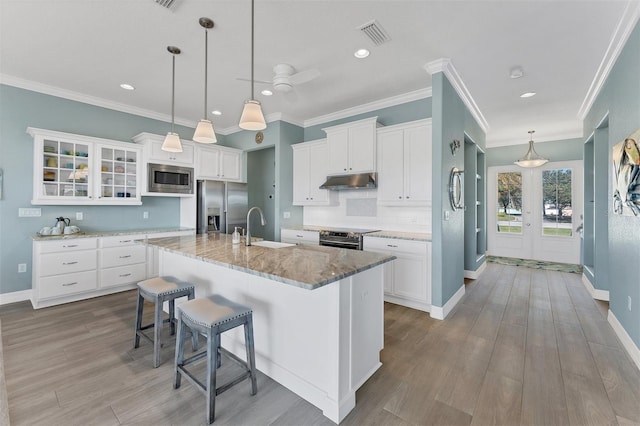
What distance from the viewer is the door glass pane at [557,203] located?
6.14 m

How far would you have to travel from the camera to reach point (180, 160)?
4.75 meters

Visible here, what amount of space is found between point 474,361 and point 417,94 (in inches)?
129

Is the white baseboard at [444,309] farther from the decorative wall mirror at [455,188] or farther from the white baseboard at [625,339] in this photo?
the white baseboard at [625,339]

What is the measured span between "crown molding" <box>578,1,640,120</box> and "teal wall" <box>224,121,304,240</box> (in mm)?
4115

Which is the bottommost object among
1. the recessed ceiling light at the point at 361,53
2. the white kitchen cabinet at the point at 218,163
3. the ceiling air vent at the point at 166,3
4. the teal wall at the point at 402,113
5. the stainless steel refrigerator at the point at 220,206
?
the stainless steel refrigerator at the point at 220,206

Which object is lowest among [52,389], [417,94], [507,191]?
[52,389]

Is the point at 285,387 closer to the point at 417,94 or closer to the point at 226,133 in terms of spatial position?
the point at 417,94

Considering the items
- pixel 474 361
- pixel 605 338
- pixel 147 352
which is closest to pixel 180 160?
pixel 147 352

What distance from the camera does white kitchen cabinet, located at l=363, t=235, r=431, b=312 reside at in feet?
11.1

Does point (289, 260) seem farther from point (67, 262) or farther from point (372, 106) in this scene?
point (67, 262)

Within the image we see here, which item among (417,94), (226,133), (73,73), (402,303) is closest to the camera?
(73,73)

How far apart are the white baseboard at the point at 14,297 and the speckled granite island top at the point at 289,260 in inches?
98.3

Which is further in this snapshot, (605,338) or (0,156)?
(0,156)

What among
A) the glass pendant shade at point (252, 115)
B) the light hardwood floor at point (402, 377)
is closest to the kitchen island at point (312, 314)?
the light hardwood floor at point (402, 377)
